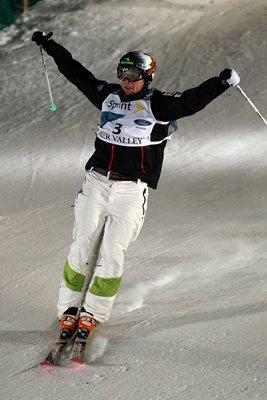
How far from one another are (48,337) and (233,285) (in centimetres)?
139

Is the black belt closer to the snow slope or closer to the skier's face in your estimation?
the skier's face

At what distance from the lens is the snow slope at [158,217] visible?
4.66m

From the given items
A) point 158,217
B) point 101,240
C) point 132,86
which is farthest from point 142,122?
point 158,217

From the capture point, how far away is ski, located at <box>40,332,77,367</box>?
4836mm

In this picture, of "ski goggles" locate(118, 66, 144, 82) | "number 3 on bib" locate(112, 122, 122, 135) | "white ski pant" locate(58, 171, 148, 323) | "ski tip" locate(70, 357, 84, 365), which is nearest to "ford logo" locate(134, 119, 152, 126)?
"number 3 on bib" locate(112, 122, 122, 135)

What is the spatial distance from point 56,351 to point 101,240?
781 millimetres

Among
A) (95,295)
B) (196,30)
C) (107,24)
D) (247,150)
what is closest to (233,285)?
(95,295)

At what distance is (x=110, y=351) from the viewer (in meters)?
4.99

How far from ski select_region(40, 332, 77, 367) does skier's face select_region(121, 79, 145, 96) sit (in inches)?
63.6

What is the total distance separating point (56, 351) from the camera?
16.1 feet

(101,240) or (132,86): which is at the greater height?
(132,86)

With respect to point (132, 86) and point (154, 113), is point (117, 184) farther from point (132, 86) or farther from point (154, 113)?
point (132, 86)

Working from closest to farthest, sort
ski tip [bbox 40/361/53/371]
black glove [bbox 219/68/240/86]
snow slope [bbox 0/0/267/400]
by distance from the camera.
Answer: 1. snow slope [bbox 0/0/267/400]
2. ski tip [bbox 40/361/53/371]
3. black glove [bbox 219/68/240/86]

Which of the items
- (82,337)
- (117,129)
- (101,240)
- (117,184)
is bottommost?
(82,337)
